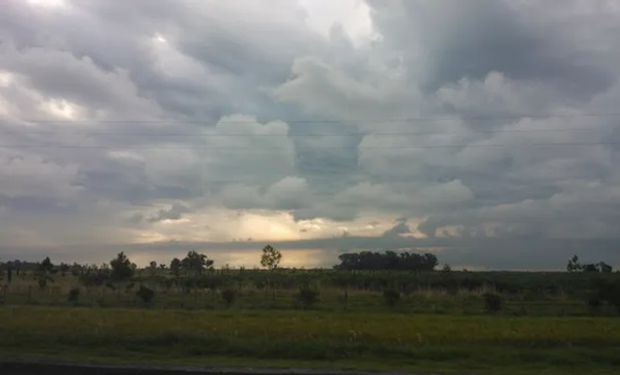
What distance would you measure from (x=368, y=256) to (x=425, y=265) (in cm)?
1211

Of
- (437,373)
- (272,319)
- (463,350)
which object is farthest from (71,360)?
(272,319)

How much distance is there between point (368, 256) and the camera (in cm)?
13988

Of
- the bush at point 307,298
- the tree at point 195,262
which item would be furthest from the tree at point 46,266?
the bush at point 307,298

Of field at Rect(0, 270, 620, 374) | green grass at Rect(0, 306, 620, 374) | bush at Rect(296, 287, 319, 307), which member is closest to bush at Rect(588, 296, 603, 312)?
field at Rect(0, 270, 620, 374)

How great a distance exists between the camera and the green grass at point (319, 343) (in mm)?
19312

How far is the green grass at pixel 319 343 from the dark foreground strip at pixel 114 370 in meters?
1.63

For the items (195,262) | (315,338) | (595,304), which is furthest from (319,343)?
(195,262)

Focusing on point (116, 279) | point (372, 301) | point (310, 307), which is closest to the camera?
point (310, 307)

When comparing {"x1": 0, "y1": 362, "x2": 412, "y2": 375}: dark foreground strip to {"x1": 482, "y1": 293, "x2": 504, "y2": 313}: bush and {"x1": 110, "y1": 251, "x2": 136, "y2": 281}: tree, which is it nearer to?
{"x1": 482, "y1": 293, "x2": 504, "y2": 313}: bush

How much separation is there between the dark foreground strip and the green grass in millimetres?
1625

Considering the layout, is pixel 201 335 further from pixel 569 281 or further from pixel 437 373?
pixel 569 281

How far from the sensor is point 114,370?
50.6 ft

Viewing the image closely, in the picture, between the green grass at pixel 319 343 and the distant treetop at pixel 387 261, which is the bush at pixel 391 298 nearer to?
the green grass at pixel 319 343

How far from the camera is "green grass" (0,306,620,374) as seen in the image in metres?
19.3
